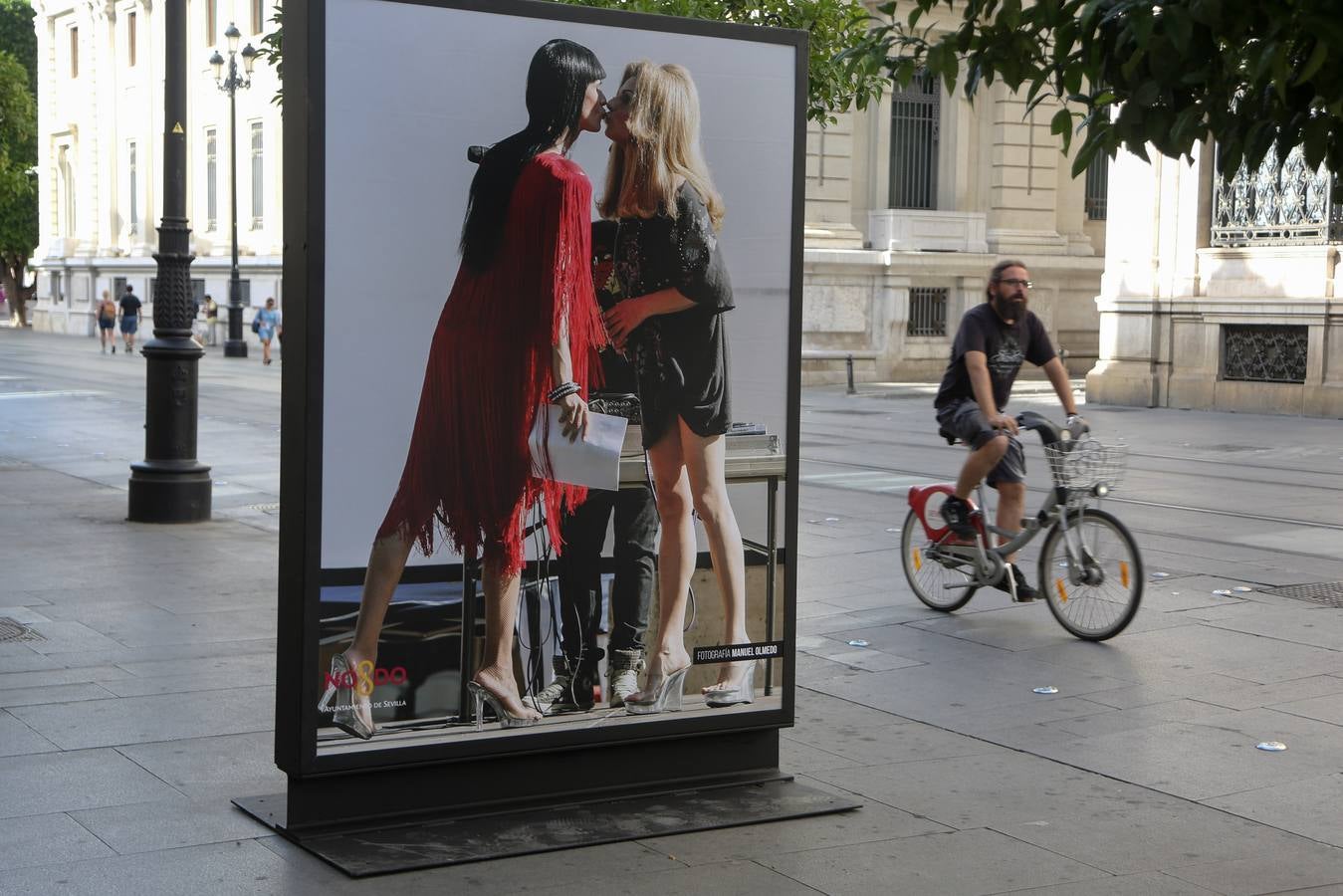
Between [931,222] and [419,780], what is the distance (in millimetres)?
30571

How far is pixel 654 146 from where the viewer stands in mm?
5391

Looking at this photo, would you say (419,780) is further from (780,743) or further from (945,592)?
(945,592)

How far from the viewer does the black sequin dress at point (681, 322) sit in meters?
5.44

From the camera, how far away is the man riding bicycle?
28.6 feet

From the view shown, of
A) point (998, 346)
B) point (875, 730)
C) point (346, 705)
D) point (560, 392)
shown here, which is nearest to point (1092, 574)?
point (998, 346)

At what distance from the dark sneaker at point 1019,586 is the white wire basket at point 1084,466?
586mm

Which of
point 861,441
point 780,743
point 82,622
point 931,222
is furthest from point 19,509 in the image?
point 931,222

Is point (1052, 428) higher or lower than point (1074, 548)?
higher

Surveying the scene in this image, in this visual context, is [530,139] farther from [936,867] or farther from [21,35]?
[21,35]

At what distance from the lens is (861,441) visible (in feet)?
66.2

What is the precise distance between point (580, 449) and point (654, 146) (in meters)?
1.00

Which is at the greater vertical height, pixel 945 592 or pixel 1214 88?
pixel 1214 88

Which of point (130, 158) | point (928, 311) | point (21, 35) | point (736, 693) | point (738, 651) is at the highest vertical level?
point (21, 35)

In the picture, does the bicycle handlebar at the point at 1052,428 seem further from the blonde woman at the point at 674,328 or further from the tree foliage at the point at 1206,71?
the tree foliage at the point at 1206,71
